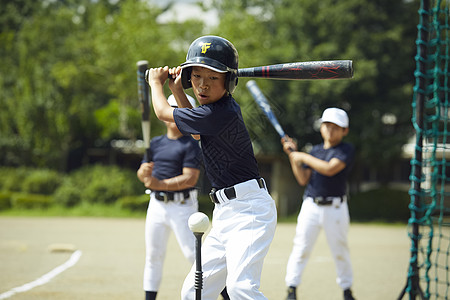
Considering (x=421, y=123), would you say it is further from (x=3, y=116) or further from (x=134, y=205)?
(x=3, y=116)

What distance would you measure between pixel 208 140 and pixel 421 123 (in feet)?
8.39

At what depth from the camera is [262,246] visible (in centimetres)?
338

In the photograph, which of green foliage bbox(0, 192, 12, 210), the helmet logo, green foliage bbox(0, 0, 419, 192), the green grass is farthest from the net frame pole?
green foliage bbox(0, 192, 12, 210)

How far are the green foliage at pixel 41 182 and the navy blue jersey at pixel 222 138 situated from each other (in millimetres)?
19592

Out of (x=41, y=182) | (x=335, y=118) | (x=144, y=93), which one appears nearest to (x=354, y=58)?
(x=41, y=182)

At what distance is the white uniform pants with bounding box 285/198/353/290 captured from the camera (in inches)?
226

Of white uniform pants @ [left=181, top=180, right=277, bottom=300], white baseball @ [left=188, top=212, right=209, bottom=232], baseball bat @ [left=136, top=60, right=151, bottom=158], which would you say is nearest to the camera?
white baseball @ [left=188, top=212, right=209, bottom=232]

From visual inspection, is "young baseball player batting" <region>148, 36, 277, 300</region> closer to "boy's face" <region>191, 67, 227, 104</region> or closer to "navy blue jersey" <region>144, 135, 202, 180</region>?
"boy's face" <region>191, 67, 227, 104</region>

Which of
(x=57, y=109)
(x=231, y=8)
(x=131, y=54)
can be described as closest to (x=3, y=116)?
(x=57, y=109)

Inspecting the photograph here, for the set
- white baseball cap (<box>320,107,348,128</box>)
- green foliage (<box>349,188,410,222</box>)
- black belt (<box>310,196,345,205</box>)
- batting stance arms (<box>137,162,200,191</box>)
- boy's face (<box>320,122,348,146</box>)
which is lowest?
green foliage (<box>349,188,410,222</box>)

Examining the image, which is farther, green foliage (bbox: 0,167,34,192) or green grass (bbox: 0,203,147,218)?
A: green foliage (bbox: 0,167,34,192)

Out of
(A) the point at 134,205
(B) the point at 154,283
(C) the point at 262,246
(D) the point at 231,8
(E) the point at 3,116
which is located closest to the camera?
(C) the point at 262,246

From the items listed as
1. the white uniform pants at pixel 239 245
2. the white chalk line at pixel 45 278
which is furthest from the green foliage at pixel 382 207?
the white uniform pants at pixel 239 245

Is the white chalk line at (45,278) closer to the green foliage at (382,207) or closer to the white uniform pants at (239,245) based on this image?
the white uniform pants at (239,245)
